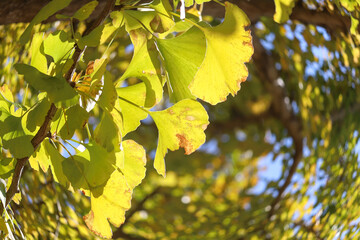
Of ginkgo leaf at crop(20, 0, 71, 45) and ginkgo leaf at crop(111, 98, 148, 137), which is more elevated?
ginkgo leaf at crop(20, 0, 71, 45)

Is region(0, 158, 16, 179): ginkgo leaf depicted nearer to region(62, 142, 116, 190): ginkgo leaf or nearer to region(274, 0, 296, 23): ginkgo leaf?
region(62, 142, 116, 190): ginkgo leaf

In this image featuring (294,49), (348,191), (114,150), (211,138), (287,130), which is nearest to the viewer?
(114,150)

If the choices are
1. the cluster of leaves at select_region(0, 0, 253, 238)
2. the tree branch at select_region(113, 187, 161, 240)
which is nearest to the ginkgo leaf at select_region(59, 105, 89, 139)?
the cluster of leaves at select_region(0, 0, 253, 238)

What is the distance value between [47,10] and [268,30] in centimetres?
51

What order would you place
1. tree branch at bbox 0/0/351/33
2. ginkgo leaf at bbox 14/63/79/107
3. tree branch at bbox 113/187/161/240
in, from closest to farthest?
ginkgo leaf at bbox 14/63/79/107 < tree branch at bbox 0/0/351/33 < tree branch at bbox 113/187/161/240

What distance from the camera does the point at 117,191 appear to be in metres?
0.25

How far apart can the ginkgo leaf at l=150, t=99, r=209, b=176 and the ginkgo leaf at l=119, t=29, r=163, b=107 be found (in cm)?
1

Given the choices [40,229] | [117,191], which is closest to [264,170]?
[40,229]

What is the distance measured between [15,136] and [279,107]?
0.70 m

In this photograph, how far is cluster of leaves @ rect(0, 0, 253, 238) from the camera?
0.23 metres

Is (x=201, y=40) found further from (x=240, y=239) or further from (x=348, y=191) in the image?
(x=240, y=239)

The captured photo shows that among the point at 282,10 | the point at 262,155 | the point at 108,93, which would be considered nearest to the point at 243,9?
the point at 282,10

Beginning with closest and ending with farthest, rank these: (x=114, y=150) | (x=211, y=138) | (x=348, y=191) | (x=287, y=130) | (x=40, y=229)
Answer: (x=114, y=150), (x=40, y=229), (x=348, y=191), (x=287, y=130), (x=211, y=138)

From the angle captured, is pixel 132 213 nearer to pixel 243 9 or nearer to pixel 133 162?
pixel 243 9
